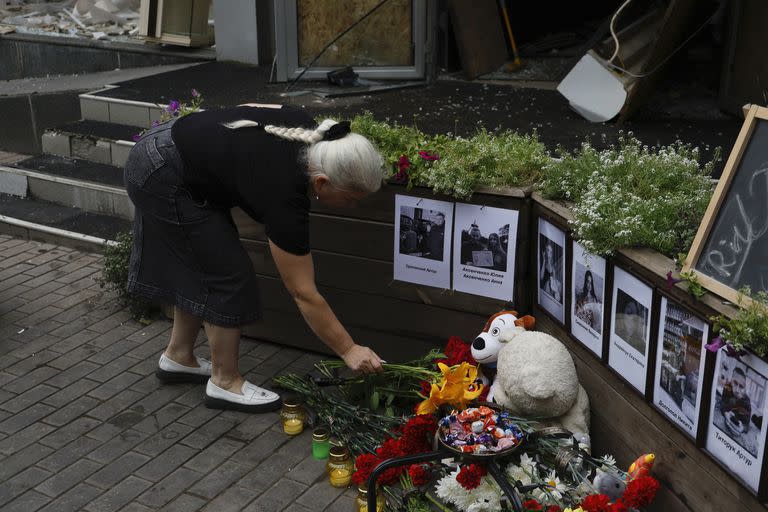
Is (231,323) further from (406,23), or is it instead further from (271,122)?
(406,23)

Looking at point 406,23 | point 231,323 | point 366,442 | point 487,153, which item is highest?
point 406,23

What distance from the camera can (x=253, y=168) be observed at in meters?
3.44

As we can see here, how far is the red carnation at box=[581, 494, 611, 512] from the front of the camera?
275 cm

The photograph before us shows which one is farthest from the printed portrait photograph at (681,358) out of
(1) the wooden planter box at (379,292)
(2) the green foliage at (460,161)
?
(2) the green foliage at (460,161)

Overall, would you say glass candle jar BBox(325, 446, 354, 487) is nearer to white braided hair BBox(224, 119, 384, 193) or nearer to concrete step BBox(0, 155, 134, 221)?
white braided hair BBox(224, 119, 384, 193)

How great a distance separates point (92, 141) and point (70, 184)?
44cm

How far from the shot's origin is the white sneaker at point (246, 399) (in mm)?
4047

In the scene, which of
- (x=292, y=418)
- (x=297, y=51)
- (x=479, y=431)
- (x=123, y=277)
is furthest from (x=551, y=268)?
(x=297, y=51)

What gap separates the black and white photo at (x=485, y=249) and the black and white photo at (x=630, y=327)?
2.04 feet

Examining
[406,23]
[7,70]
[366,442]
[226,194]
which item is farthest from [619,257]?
[7,70]

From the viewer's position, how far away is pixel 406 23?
25.0 feet

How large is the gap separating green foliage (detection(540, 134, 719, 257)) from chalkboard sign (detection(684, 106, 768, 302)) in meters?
0.25

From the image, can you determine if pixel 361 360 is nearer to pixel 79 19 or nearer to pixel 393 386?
pixel 393 386

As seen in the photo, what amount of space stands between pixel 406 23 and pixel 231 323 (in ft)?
14.9
